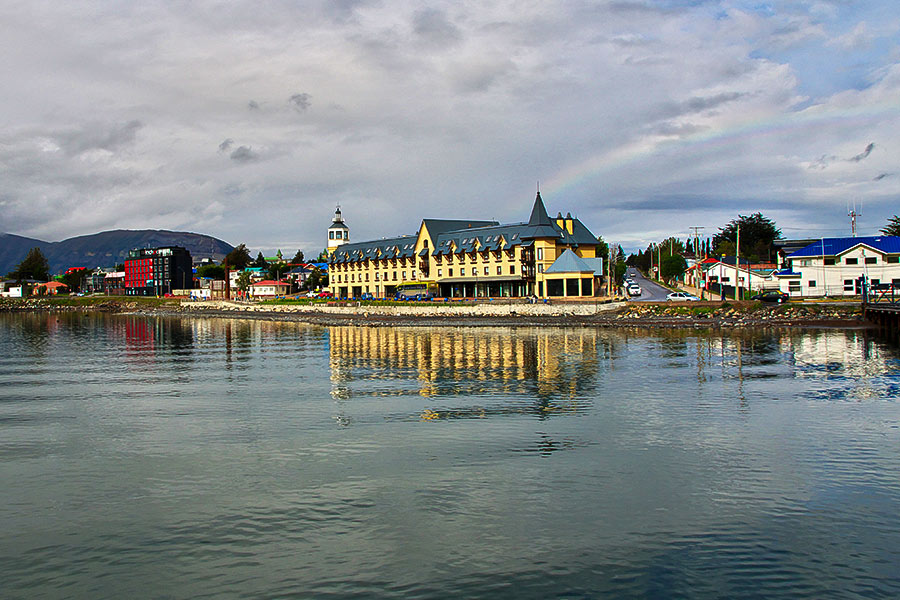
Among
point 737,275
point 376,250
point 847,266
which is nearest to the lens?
point 737,275

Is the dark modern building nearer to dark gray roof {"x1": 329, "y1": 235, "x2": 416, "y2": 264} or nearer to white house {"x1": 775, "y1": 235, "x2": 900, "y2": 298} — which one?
dark gray roof {"x1": 329, "y1": 235, "x2": 416, "y2": 264}

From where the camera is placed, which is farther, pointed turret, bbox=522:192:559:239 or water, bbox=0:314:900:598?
pointed turret, bbox=522:192:559:239

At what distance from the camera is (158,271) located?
190 meters

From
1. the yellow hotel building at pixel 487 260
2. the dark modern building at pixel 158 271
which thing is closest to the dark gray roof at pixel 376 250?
the yellow hotel building at pixel 487 260

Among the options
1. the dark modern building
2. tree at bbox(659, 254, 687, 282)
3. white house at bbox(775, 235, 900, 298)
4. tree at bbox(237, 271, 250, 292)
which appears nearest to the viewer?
white house at bbox(775, 235, 900, 298)

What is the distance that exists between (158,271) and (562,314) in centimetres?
14451

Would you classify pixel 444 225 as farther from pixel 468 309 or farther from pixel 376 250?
pixel 468 309

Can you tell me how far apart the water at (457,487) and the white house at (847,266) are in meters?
53.5

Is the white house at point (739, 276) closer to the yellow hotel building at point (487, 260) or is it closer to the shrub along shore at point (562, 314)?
the yellow hotel building at point (487, 260)

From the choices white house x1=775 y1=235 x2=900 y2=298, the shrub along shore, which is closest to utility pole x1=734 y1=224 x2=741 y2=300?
the shrub along shore

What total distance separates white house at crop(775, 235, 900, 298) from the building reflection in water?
3622cm

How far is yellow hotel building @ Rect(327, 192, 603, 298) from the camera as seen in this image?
9112cm

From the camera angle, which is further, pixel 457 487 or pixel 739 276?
pixel 739 276

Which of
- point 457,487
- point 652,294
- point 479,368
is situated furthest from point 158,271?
point 457,487
